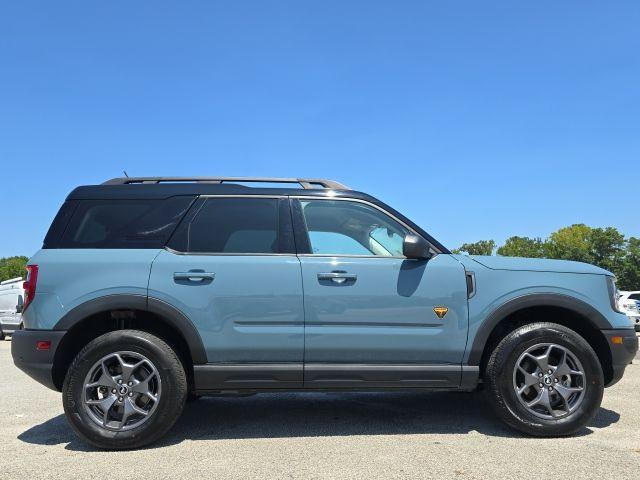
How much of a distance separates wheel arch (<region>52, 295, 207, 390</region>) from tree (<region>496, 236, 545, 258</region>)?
86.7 meters

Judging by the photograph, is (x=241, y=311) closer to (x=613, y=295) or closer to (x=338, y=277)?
→ (x=338, y=277)

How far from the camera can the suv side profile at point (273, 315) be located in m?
4.06

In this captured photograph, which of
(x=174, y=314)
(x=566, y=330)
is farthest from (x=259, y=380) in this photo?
(x=566, y=330)

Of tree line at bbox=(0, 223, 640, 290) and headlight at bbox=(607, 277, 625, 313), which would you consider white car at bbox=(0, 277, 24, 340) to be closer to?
headlight at bbox=(607, 277, 625, 313)

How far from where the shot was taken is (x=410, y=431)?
4.43 meters

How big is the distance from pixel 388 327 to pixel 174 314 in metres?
1.66

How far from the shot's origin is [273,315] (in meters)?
4.12

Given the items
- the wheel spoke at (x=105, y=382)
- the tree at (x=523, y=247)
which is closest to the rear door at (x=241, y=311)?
the wheel spoke at (x=105, y=382)

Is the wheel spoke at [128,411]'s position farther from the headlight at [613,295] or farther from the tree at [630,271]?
the tree at [630,271]

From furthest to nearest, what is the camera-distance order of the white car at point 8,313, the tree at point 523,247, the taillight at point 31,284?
the tree at point 523,247 → the white car at point 8,313 → the taillight at point 31,284

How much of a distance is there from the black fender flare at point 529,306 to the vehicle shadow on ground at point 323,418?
757 millimetres

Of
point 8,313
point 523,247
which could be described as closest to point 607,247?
point 523,247

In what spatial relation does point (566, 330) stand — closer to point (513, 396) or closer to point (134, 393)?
point (513, 396)

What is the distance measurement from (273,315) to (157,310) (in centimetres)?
89
